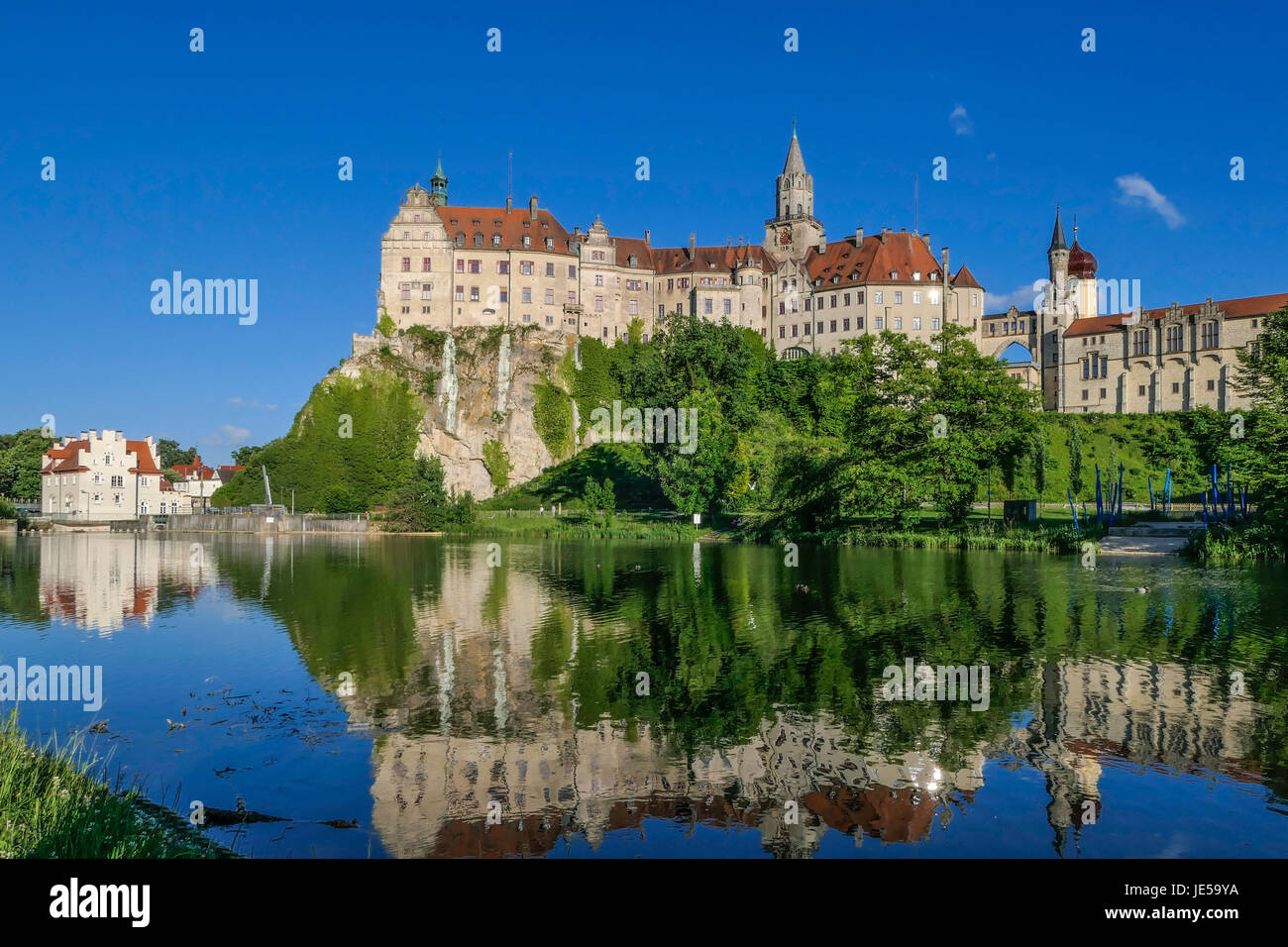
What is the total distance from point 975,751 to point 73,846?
12.4m

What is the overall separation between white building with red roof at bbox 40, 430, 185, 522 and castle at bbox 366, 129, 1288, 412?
3057 cm

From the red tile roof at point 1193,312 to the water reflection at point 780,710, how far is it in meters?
81.1

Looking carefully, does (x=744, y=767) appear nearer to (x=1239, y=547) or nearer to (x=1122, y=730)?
(x=1122, y=730)

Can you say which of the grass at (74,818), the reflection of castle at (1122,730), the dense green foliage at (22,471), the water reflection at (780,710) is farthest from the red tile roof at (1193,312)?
the dense green foliage at (22,471)

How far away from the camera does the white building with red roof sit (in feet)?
335

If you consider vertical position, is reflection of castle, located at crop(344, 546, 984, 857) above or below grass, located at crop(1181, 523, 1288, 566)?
below

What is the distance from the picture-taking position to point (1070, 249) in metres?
132

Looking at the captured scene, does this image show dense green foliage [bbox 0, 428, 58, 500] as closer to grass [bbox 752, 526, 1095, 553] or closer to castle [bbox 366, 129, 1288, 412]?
castle [bbox 366, 129, 1288, 412]

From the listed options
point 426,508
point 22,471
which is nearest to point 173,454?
point 22,471

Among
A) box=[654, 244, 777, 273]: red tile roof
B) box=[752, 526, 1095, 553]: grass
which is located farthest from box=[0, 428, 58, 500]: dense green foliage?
box=[752, 526, 1095, 553]: grass

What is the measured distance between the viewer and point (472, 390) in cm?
10500

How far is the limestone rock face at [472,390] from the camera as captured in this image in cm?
10325

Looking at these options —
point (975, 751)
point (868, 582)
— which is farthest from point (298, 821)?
point (868, 582)
